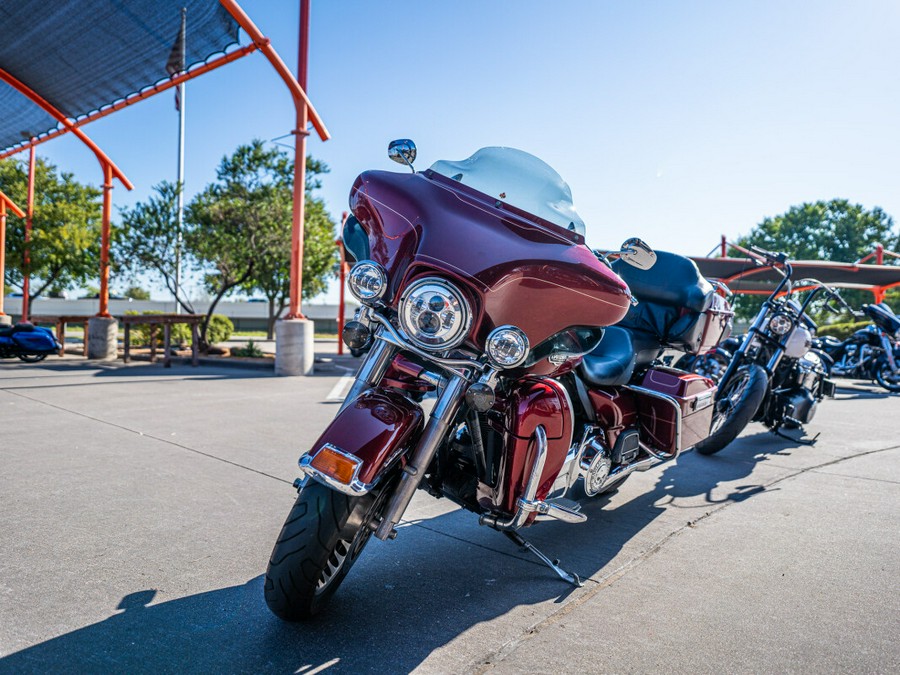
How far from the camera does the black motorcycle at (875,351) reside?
10.2m

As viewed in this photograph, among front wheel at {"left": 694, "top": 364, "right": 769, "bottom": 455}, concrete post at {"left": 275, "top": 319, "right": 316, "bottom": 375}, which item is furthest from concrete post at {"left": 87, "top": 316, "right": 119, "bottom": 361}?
front wheel at {"left": 694, "top": 364, "right": 769, "bottom": 455}

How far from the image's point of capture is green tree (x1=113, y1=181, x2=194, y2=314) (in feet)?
49.1

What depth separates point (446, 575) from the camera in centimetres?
273

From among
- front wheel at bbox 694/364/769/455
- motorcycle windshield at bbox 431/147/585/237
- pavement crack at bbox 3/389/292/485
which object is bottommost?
pavement crack at bbox 3/389/292/485

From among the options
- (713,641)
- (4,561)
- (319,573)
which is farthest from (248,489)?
(713,641)

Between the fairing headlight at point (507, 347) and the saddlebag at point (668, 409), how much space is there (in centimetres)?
165

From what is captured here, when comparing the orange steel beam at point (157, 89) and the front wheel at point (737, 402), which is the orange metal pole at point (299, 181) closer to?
the orange steel beam at point (157, 89)

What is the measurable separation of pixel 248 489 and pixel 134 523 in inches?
29.1

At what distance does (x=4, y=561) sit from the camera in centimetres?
265

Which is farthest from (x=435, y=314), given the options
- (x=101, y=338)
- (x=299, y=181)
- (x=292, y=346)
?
(x=101, y=338)

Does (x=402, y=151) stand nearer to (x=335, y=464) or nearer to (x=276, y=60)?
(x=335, y=464)

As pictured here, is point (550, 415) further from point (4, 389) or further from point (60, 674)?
point (4, 389)

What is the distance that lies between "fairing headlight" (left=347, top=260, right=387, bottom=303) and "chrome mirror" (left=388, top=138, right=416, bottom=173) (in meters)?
0.47

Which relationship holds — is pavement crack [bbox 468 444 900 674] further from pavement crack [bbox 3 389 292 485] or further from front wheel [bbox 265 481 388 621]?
pavement crack [bbox 3 389 292 485]
